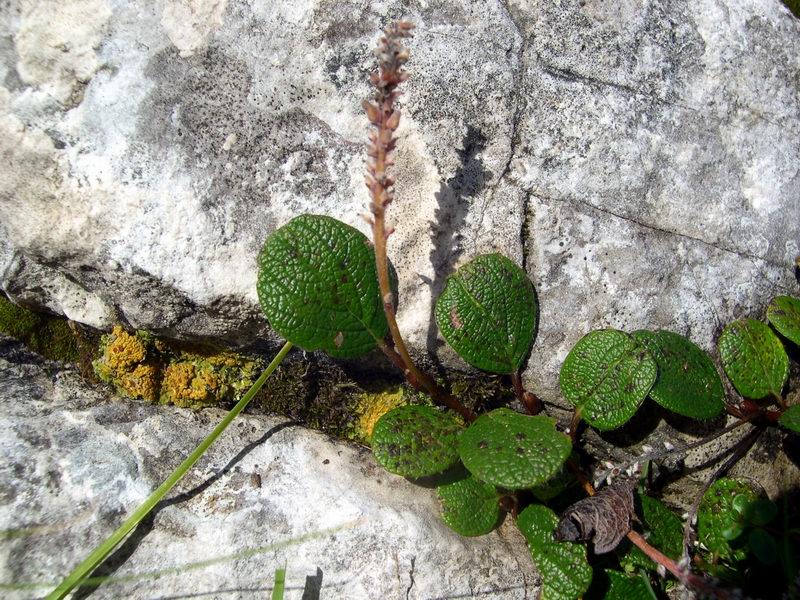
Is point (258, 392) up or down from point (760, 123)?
down

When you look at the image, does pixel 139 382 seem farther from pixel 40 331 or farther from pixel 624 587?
pixel 624 587

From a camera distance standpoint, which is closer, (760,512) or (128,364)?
(760,512)

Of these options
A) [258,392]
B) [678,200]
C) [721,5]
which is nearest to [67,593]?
[258,392]

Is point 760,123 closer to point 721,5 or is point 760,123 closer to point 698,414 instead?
point 721,5

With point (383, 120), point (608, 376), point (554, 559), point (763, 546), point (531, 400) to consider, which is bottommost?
point (554, 559)

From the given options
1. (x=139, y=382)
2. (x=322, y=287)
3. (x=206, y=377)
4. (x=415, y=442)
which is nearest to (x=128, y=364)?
(x=139, y=382)

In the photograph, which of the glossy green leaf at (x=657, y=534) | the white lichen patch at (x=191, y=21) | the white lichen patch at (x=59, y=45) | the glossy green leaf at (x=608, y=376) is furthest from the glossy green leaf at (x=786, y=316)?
the white lichen patch at (x=59, y=45)

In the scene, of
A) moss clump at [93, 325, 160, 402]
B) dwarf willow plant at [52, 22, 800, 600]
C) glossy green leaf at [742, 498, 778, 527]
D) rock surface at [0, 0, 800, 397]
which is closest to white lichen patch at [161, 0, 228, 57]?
rock surface at [0, 0, 800, 397]
